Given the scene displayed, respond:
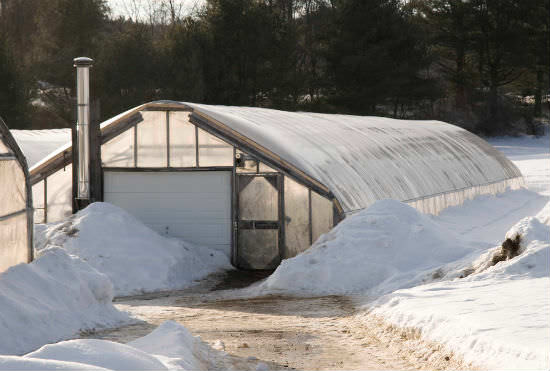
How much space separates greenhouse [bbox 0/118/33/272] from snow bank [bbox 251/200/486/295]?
168 inches

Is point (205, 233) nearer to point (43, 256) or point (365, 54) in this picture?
point (43, 256)

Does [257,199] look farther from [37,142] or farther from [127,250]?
[37,142]

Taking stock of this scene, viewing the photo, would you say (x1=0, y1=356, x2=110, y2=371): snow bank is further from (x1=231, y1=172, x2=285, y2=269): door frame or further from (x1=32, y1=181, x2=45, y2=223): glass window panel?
(x1=32, y1=181, x2=45, y2=223): glass window panel

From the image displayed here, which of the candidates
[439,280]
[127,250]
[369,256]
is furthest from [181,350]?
[127,250]

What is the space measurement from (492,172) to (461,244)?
52.1 feet

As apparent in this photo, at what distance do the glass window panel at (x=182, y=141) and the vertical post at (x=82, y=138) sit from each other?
1851mm

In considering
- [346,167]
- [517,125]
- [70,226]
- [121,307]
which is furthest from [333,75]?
[121,307]

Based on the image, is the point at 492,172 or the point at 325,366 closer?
the point at 325,366

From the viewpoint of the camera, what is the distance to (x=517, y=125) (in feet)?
173

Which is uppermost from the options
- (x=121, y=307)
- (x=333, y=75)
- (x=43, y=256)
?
(x=333, y=75)

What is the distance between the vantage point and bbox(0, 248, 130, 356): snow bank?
32.5 ft

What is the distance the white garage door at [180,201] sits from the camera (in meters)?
18.5

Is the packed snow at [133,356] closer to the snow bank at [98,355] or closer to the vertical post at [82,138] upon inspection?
the snow bank at [98,355]

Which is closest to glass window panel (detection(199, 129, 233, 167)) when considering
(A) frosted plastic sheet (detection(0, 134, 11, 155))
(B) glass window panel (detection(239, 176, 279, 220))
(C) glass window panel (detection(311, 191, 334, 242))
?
(B) glass window panel (detection(239, 176, 279, 220))
